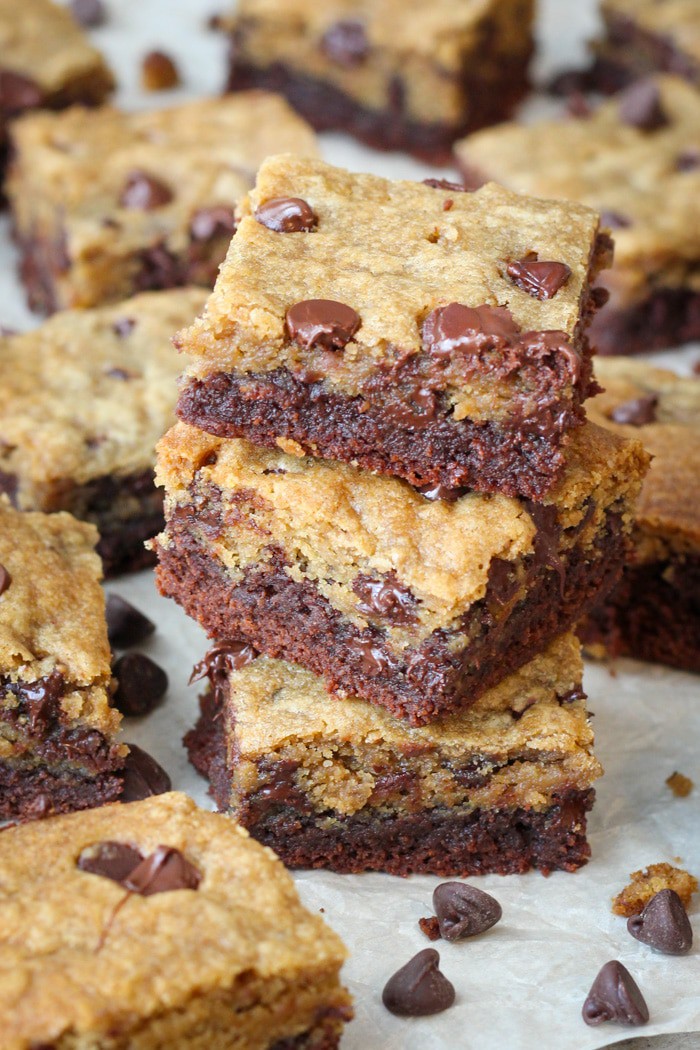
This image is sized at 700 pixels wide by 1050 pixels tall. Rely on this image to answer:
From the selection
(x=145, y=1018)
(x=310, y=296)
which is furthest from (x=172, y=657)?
(x=145, y=1018)

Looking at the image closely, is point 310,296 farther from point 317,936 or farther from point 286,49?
point 286,49

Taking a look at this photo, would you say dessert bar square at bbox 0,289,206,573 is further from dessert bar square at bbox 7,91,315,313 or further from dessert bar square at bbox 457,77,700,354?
dessert bar square at bbox 457,77,700,354

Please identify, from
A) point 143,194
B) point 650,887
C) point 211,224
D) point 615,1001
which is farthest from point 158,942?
point 143,194

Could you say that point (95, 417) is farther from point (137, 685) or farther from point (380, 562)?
point (380, 562)

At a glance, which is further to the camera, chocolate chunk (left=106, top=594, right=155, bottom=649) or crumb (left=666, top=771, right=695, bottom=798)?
chocolate chunk (left=106, top=594, right=155, bottom=649)

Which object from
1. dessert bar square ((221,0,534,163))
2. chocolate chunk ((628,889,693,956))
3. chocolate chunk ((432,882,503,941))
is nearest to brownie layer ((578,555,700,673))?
chocolate chunk ((628,889,693,956))
